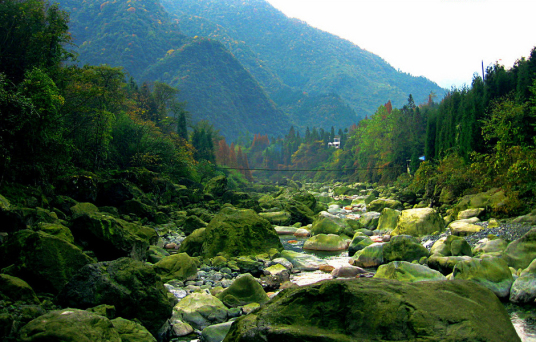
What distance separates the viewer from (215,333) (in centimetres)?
621

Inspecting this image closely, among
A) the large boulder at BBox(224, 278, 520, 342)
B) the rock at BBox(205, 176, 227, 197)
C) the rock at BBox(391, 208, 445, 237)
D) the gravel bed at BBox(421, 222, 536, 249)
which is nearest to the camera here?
the large boulder at BBox(224, 278, 520, 342)

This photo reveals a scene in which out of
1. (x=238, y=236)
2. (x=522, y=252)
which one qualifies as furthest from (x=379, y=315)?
(x=238, y=236)

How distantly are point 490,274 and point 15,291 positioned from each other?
29.6 ft

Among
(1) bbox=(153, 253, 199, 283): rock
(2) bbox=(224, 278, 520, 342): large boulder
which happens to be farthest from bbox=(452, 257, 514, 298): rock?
(1) bbox=(153, 253, 199, 283): rock

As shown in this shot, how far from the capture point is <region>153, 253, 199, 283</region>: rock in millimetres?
9828

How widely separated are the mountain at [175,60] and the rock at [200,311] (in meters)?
134

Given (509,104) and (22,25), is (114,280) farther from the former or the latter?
(509,104)

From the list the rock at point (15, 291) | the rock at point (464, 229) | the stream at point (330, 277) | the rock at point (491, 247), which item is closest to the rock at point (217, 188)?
the stream at point (330, 277)

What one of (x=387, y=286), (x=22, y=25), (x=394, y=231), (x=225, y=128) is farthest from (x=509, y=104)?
(x=225, y=128)

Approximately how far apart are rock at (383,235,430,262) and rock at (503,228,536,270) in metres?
2.26

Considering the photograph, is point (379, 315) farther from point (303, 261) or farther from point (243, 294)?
point (303, 261)

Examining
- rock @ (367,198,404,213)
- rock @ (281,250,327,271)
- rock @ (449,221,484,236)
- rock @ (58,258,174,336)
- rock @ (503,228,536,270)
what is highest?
rock @ (58,258,174,336)

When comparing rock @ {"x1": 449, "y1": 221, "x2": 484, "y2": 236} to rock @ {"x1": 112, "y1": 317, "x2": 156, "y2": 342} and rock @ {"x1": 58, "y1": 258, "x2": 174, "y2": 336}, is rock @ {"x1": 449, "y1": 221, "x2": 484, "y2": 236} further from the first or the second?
rock @ {"x1": 112, "y1": 317, "x2": 156, "y2": 342}

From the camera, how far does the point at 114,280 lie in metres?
6.38
